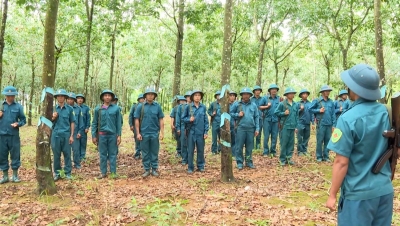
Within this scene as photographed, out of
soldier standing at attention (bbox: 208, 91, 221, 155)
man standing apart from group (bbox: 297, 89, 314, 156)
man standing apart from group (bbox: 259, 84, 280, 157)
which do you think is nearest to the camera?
man standing apart from group (bbox: 297, 89, 314, 156)

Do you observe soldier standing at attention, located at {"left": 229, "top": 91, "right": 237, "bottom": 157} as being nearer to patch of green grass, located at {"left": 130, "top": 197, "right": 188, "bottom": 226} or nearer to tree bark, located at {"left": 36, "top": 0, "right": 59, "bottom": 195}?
patch of green grass, located at {"left": 130, "top": 197, "right": 188, "bottom": 226}

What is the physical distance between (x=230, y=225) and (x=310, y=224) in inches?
45.4

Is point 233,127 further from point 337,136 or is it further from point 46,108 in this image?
point 337,136

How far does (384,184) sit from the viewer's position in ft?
8.55

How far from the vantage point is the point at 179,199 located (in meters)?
5.79

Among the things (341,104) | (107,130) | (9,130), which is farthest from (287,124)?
(9,130)

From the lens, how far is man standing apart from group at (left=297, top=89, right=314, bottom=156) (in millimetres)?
9884

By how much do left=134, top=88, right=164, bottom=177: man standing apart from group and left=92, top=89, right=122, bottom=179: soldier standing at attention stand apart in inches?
20.5

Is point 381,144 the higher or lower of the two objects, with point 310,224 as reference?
higher

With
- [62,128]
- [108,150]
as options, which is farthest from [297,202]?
[62,128]

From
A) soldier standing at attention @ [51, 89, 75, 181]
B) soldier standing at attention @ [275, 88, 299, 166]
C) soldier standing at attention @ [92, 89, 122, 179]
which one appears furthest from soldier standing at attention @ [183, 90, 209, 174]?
soldier standing at attention @ [51, 89, 75, 181]

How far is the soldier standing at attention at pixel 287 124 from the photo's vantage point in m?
8.71

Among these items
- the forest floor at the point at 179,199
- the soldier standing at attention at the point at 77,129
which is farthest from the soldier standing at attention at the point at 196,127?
the soldier standing at attention at the point at 77,129

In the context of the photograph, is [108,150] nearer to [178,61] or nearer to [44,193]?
[44,193]
